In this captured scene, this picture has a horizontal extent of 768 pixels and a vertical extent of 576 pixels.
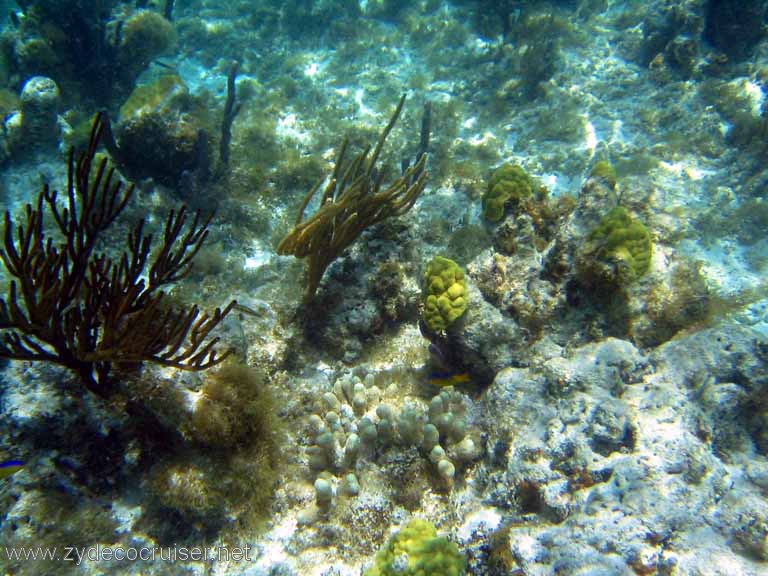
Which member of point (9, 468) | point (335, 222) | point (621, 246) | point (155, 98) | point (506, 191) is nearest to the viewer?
point (9, 468)

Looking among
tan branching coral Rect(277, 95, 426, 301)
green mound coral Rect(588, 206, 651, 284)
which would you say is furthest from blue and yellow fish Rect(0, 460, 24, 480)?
green mound coral Rect(588, 206, 651, 284)

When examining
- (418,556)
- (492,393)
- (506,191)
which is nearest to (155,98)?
(506,191)

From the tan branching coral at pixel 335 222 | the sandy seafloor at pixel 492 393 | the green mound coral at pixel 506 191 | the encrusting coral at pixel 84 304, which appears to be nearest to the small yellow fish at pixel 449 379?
the sandy seafloor at pixel 492 393

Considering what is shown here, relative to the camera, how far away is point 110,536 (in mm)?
3004

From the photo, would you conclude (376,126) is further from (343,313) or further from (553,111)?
(343,313)

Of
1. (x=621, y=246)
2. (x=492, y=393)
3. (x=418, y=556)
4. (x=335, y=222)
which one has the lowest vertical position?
(x=418, y=556)

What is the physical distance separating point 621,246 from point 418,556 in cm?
336

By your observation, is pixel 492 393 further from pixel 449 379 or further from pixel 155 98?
pixel 155 98

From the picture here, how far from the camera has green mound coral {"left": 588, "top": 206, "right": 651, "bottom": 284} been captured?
12.8 feet

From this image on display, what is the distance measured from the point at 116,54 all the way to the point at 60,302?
35.8ft

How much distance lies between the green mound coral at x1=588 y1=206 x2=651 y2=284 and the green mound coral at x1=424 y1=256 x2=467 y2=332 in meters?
1.41

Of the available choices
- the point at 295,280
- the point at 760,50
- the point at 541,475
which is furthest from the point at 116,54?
the point at 760,50

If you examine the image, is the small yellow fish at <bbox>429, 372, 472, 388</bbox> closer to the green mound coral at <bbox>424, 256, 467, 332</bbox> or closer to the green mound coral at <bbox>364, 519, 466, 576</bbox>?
the green mound coral at <bbox>424, 256, 467, 332</bbox>

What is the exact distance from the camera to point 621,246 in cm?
396
